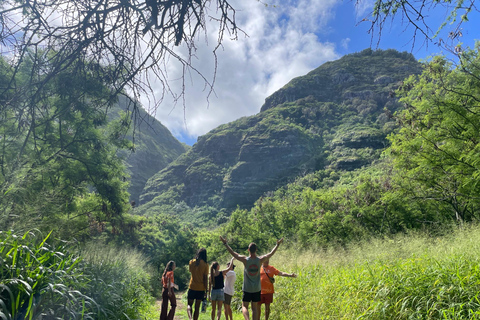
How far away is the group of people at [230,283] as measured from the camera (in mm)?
5012

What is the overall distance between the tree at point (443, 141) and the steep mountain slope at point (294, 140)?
250 ft

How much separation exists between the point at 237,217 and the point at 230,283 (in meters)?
24.7

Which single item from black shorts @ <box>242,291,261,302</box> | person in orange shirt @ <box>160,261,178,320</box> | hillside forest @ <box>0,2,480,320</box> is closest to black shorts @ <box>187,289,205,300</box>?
person in orange shirt @ <box>160,261,178,320</box>

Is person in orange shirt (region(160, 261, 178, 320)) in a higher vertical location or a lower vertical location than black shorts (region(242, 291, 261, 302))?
lower

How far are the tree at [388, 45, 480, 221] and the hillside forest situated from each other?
0.07 m

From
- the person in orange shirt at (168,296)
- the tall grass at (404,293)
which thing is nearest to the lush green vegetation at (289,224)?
the tall grass at (404,293)

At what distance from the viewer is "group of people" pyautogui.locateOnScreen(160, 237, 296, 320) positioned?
5012 mm

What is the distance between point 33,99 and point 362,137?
107577 millimetres

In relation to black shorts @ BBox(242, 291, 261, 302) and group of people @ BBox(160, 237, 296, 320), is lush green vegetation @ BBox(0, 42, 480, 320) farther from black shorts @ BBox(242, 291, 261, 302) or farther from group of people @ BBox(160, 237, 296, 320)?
black shorts @ BBox(242, 291, 261, 302)

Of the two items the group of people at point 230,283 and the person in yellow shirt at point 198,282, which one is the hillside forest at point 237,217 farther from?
the person in yellow shirt at point 198,282

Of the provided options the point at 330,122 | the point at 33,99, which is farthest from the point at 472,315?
the point at 330,122

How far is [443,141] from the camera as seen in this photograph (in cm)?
1280

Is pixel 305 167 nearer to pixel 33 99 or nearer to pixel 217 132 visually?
pixel 217 132

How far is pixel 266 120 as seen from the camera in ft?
490
